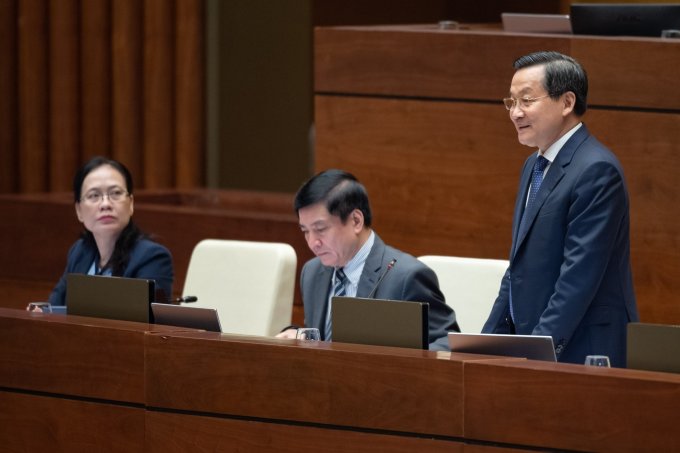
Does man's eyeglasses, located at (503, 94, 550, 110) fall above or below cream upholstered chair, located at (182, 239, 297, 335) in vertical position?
above

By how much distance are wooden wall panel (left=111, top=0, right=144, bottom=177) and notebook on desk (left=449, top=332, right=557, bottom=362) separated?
461 cm

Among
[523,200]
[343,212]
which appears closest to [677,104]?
[523,200]

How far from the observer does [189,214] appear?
585cm

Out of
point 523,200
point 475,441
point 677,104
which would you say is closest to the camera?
point 475,441

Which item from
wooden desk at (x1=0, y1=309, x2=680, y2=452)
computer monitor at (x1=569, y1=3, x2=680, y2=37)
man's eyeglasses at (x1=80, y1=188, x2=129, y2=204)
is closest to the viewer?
wooden desk at (x1=0, y1=309, x2=680, y2=452)

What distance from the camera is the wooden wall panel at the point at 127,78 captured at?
23.8 ft

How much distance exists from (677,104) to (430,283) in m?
1.25

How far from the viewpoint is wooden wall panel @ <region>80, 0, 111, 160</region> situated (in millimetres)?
7246

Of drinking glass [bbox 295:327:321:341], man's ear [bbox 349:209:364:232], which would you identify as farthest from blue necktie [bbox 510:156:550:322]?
drinking glass [bbox 295:327:321:341]

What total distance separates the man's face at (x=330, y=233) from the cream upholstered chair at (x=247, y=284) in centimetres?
63

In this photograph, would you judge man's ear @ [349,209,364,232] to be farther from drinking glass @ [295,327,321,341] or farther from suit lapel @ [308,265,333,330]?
drinking glass @ [295,327,321,341]

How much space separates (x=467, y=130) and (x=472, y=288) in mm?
976

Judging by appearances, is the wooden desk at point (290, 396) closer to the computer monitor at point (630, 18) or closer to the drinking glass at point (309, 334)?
the drinking glass at point (309, 334)

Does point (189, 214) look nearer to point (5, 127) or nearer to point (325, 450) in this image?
point (5, 127)
